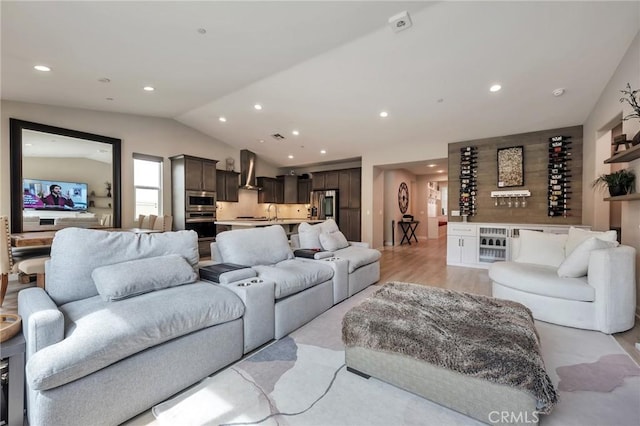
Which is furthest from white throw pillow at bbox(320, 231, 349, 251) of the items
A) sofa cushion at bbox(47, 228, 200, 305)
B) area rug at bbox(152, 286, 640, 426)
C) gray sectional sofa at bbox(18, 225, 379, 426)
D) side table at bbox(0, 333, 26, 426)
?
side table at bbox(0, 333, 26, 426)

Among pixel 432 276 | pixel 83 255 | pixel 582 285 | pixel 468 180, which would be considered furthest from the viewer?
pixel 468 180

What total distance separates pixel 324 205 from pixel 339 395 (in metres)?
7.04

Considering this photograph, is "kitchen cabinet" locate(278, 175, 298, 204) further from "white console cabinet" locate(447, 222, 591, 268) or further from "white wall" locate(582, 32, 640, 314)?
"white wall" locate(582, 32, 640, 314)

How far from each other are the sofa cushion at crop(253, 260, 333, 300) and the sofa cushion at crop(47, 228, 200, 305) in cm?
102

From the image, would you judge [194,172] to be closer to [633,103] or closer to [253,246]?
[253,246]

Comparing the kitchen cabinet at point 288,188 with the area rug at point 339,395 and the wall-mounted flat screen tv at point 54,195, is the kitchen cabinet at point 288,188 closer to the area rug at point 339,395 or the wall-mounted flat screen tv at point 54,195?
the wall-mounted flat screen tv at point 54,195

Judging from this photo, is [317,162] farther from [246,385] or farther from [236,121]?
[246,385]

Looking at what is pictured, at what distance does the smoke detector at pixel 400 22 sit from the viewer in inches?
114

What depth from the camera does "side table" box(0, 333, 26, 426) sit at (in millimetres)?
1364

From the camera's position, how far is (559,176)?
16.5 feet

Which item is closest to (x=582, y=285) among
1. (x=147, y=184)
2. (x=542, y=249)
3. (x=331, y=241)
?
(x=542, y=249)

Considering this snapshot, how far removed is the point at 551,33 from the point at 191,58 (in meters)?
4.41

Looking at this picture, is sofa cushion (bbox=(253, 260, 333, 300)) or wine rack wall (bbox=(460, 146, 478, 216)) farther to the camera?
wine rack wall (bbox=(460, 146, 478, 216))

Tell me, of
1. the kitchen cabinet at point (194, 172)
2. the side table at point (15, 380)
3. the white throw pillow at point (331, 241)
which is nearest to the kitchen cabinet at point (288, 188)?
the kitchen cabinet at point (194, 172)
